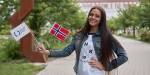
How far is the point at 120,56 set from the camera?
4656 mm

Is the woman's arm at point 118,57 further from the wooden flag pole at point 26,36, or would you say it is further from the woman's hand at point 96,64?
the wooden flag pole at point 26,36

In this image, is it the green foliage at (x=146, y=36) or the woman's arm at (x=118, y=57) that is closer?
the woman's arm at (x=118, y=57)

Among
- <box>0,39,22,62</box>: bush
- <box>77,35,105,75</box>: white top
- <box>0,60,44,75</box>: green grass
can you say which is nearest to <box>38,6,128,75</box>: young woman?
<box>77,35,105,75</box>: white top

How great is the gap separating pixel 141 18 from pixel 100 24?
42616 millimetres

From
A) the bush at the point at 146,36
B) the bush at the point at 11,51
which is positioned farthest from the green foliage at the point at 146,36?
the bush at the point at 11,51

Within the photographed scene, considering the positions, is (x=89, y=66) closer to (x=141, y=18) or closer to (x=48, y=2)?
(x=48, y=2)

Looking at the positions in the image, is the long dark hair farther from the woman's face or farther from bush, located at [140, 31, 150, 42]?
bush, located at [140, 31, 150, 42]

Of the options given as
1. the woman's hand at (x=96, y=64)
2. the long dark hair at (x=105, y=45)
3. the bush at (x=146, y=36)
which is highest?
the long dark hair at (x=105, y=45)

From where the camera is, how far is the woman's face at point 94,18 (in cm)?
465

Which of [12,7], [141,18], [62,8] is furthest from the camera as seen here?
[141,18]

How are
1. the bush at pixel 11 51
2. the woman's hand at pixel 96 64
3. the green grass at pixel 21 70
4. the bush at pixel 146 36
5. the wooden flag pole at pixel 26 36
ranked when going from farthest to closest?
the bush at pixel 146 36, the bush at pixel 11 51, the wooden flag pole at pixel 26 36, the green grass at pixel 21 70, the woman's hand at pixel 96 64

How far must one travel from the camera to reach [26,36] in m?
18.6

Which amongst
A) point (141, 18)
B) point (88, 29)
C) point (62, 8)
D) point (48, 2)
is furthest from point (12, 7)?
point (141, 18)

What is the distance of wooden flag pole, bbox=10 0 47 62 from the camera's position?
1806 cm
